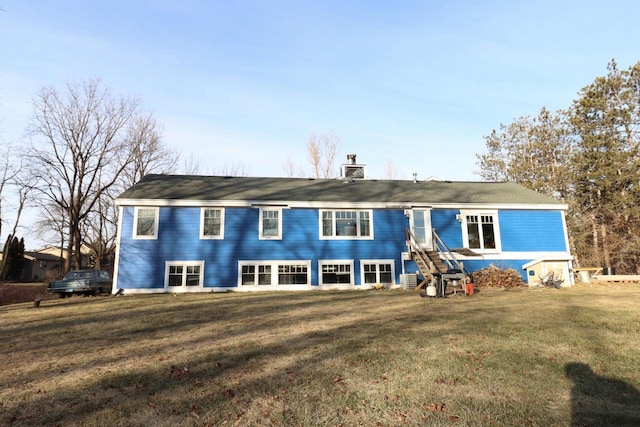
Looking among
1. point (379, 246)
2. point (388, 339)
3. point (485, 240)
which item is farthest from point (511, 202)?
point (388, 339)

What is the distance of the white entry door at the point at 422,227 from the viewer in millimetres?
21250

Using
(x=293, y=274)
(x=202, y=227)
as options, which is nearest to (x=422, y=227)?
(x=293, y=274)

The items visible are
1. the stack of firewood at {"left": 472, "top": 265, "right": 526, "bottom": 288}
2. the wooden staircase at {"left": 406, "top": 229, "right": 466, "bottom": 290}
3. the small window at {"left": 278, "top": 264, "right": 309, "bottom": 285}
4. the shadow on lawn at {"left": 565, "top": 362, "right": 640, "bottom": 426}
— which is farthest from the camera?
the small window at {"left": 278, "top": 264, "right": 309, "bottom": 285}

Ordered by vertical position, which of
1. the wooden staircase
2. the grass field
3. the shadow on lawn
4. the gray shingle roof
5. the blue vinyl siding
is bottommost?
the shadow on lawn

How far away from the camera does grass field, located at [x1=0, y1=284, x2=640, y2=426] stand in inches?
184

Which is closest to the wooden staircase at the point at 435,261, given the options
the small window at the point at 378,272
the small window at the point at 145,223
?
the small window at the point at 378,272

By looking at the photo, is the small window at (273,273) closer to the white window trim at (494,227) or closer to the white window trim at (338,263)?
the white window trim at (338,263)

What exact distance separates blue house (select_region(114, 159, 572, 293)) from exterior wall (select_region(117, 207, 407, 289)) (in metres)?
0.06

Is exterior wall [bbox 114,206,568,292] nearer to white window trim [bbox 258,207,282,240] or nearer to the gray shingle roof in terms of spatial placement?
white window trim [bbox 258,207,282,240]

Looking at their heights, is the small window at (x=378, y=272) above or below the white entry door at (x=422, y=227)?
below

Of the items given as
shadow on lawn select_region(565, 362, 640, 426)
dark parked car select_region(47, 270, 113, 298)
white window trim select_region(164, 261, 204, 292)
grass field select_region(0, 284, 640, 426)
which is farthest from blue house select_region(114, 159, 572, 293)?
shadow on lawn select_region(565, 362, 640, 426)

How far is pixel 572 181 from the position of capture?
37.5 meters

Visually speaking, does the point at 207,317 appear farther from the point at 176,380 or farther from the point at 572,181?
the point at 572,181

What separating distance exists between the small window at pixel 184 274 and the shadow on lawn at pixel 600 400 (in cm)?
1733
